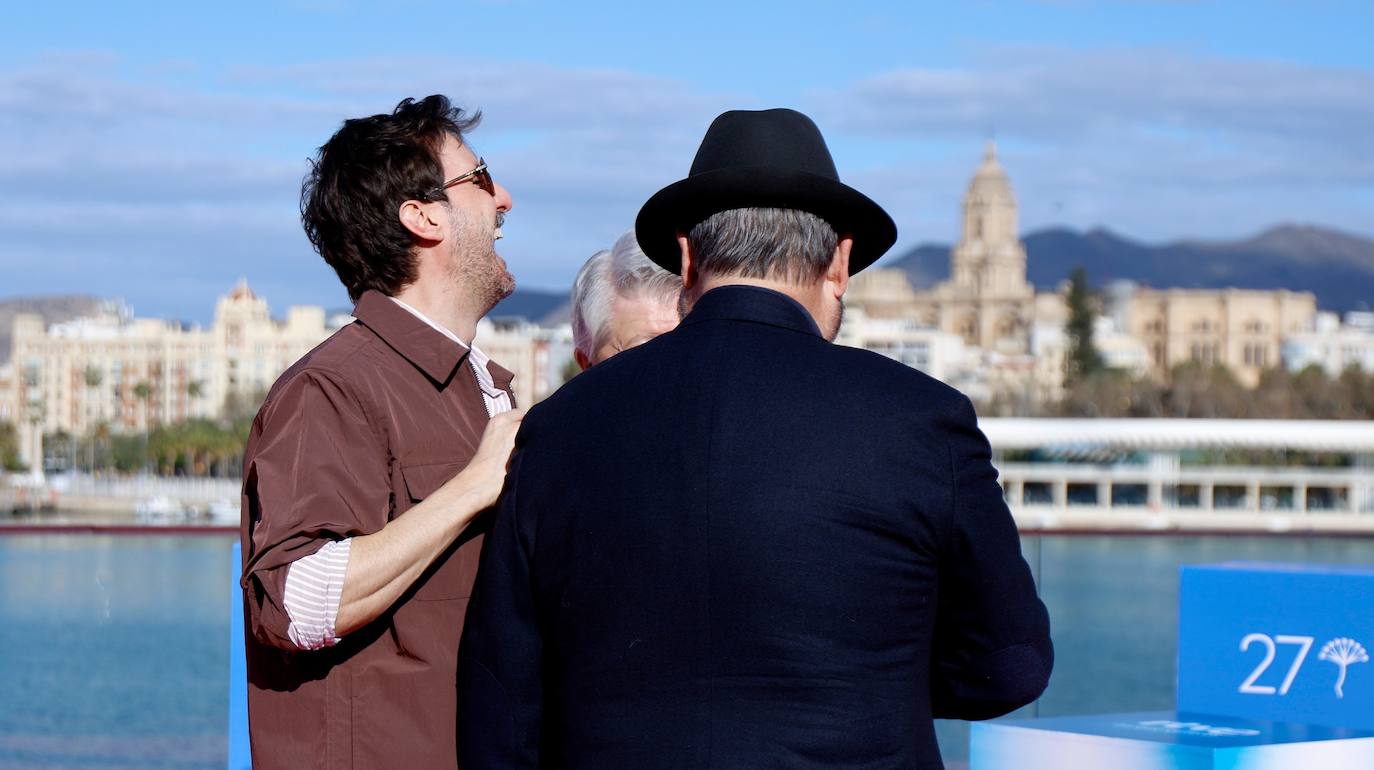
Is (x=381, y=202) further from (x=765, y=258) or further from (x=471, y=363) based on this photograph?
(x=765, y=258)

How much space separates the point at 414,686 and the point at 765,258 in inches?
22.4

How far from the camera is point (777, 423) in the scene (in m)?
1.72

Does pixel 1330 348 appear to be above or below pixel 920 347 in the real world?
above

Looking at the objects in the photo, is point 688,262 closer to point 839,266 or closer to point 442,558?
point 839,266

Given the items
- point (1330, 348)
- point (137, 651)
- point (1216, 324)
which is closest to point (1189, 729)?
point (137, 651)

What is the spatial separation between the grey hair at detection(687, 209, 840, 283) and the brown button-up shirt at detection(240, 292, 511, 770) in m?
0.38

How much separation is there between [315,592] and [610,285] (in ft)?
3.47

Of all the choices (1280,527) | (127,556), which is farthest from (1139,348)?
(127,556)

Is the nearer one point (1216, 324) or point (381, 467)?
point (381, 467)

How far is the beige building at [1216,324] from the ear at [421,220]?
11604 centimetres

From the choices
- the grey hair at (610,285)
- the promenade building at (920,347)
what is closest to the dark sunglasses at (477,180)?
the grey hair at (610,285)

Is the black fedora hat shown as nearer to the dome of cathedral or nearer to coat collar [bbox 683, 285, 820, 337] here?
coat collar [bbox 683, 285, 820, 337]

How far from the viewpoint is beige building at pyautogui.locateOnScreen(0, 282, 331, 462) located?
99.5 m

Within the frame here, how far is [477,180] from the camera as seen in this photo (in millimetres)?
2119
